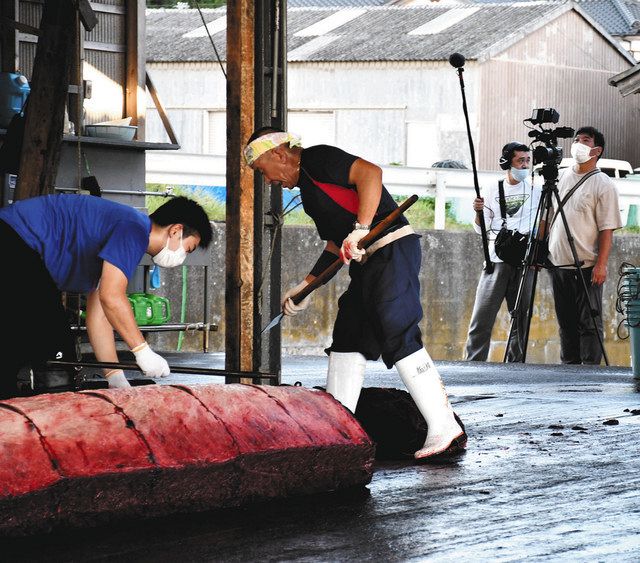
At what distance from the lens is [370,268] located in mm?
5797

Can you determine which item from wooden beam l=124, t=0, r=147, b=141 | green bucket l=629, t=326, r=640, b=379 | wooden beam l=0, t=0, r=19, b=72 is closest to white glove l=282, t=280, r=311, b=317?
green bucket l=629, t=326, r=640, b=379

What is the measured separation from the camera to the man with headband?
5691 millimetres

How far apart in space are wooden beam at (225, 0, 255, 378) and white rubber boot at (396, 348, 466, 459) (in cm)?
94

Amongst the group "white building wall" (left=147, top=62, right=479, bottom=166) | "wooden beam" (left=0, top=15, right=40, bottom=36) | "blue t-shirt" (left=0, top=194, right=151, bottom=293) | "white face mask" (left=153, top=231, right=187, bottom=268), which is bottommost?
"white face mask" (left=153, top=231, right=187, bottom=268)

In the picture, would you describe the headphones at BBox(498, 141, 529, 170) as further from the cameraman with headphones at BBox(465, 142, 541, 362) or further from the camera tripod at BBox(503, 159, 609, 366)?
the camera tripod at BBox(503, 159, 609, 366)

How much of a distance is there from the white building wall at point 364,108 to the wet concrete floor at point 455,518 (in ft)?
74.0

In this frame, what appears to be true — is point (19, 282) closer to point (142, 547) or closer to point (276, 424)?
point (276, 424)

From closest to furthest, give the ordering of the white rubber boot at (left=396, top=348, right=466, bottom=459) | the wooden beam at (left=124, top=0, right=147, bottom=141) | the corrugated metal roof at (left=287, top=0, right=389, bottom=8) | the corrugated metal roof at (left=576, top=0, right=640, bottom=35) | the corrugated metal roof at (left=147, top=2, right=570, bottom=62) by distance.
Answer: the white rubber boot at (left=396, top=348, right=466, bottom=459), the wooden beam at (left=124, top=0, right=147, bottom=141), the corrugated metal roof at (left=147, top=2, right=570, bottom=62), the corrugated metal roof at (left=576, top=0, right=640, bottom=35), the corrugated metal roof at (left=287, top=0, right=389, bottom=8)

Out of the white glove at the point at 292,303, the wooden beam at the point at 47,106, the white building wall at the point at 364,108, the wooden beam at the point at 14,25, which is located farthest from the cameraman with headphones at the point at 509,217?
the white building wall at the point at 364,108

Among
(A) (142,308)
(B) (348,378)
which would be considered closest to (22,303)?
(B) (348,378)

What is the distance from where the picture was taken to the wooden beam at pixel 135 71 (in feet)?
39.7

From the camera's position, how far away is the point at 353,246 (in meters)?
5.46

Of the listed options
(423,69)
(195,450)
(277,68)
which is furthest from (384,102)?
(195,450)

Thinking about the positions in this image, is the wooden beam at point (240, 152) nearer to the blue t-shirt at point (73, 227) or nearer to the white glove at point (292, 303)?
the white glove at point (292, 303)
